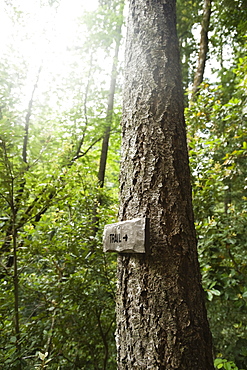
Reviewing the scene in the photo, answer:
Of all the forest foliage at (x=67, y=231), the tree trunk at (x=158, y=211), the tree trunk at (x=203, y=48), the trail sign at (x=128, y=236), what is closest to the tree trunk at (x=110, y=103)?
the forest foliage at (x=67, y=231)

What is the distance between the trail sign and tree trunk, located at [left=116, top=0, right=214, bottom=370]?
5 cm

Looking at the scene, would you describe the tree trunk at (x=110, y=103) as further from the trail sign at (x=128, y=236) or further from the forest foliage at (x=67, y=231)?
the trail sign at (x=128, y=236)

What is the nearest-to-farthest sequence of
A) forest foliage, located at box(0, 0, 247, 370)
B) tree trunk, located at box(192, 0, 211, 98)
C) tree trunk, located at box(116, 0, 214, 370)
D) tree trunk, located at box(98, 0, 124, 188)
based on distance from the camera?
1. tree trunk, located at box(116, 0, 214, 370)
2. forest foliage, located at box(0, 0, 247, 370)
3. tree trunk, located at box(192, 0, 211, 98)
4. tree trunk, located at box(98, 0, 124, 188)

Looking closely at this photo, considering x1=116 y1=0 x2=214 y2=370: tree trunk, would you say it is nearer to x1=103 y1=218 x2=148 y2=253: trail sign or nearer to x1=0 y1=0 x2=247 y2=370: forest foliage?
x1=103 y1=218 x2=148 y2=253: trail sign

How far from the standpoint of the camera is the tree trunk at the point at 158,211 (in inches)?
41.6

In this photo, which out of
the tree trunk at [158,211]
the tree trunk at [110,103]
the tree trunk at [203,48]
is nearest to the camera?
the tree trunk at [158,211]

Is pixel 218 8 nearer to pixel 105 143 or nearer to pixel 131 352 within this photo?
pixel 105 143

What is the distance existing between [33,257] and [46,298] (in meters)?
0.36

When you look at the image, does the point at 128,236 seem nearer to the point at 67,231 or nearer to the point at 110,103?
the point at 67,231

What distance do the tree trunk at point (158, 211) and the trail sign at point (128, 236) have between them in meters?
0.05

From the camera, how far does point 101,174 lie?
4820 mm

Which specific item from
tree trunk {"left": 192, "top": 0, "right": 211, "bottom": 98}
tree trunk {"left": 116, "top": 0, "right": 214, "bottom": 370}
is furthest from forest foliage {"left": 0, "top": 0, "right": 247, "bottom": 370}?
tree trunk {"left": 192, "top": 0, "right": 211, "bottom": 98}

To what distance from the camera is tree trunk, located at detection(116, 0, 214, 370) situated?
1056mm

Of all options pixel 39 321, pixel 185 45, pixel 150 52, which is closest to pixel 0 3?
pixel 150 52
